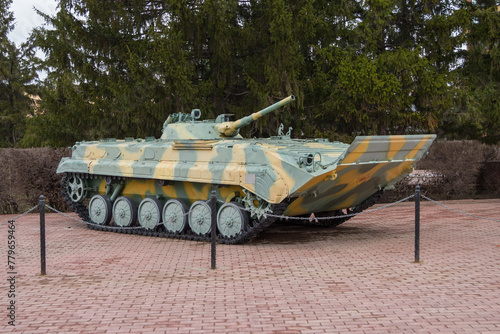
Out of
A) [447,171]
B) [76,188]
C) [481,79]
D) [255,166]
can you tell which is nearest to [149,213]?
[76,188]

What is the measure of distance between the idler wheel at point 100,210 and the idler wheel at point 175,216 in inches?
78.8

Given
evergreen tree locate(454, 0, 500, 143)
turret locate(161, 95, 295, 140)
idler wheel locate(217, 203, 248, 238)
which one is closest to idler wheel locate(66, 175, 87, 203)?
turret locate(161, 95, 295, 140)

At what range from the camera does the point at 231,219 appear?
12594mm

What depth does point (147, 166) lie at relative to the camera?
1396 cm

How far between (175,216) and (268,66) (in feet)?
26.9

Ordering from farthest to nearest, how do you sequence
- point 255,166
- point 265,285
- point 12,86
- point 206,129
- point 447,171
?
point 12,86 < point 447,171 < point 206,129 < point 255,166 < point 265,285

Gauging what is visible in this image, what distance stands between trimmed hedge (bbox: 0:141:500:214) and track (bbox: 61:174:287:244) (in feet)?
10.2

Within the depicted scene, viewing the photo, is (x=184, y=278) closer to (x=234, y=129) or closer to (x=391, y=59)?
(x=234, y=129)

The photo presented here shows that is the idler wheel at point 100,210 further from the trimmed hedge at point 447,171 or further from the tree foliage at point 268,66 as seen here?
the trimmed hedge at point 447,171

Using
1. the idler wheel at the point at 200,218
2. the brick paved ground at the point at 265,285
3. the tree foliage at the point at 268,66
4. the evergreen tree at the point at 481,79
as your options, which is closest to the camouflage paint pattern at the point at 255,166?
the idler wheel at the point at 200,218

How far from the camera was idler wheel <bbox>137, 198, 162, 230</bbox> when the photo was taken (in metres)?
14.2

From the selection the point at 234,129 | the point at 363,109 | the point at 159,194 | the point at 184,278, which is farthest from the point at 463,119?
the point at 184,278

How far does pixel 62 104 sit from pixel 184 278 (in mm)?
13884

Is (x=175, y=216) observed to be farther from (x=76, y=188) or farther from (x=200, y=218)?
(x=76, y=188)
